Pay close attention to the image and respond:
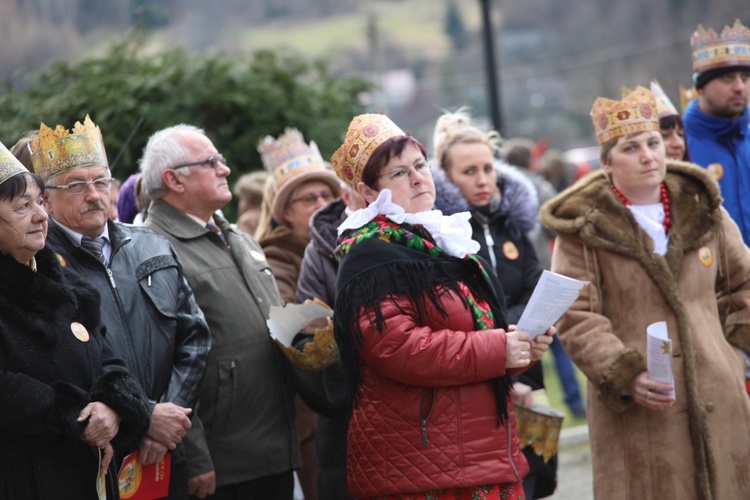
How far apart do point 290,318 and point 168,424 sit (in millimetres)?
844

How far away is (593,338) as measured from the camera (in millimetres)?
4766

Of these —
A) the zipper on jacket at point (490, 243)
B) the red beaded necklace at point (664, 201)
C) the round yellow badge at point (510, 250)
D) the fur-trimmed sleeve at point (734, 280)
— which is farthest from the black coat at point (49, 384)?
the fur-trimmed sleeve at point (734, 280)

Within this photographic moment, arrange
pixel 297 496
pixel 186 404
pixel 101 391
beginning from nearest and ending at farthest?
pixel 101 391 → pixel 186 404 → pixel 297 496

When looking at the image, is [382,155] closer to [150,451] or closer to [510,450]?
[510,450]

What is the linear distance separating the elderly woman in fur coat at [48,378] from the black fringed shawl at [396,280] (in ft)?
2.83

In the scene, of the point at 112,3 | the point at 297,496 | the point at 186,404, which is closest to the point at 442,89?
the point at 112,3

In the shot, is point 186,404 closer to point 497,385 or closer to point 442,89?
point 497,385

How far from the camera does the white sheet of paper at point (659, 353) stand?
4289mm

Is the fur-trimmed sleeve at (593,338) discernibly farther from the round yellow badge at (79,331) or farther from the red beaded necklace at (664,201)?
the round yellow badge at (79,331)

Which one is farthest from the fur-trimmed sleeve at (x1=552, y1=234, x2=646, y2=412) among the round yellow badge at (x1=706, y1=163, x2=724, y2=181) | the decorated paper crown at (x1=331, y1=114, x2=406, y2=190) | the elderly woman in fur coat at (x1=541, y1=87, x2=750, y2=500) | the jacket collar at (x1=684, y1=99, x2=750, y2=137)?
the jacket collar at (x1=684, y1=99, x2=750, y2=137)

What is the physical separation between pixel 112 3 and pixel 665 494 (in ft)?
50.6

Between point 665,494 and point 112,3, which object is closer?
point 665,494

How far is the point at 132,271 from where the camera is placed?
431 centimetres

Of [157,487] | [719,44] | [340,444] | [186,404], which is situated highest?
[719,44]
